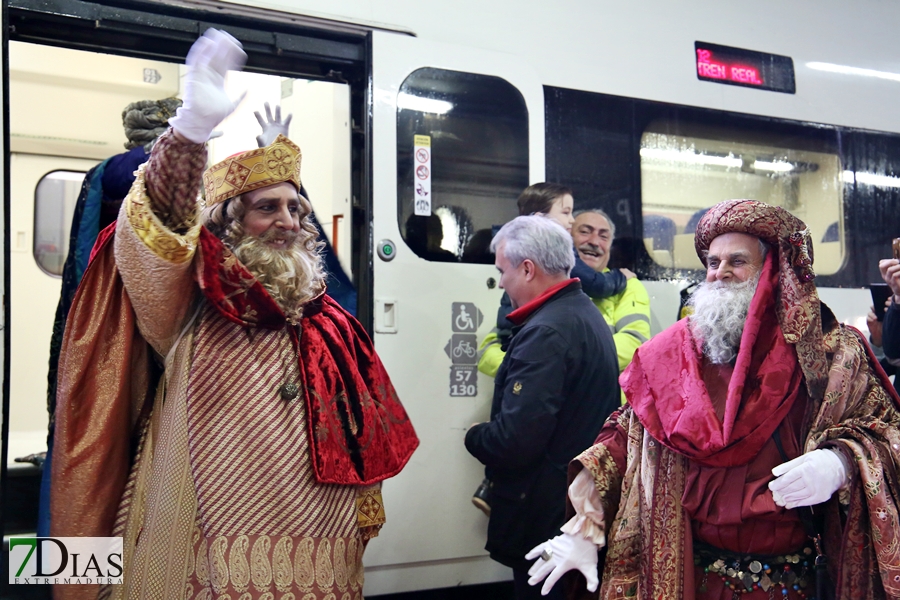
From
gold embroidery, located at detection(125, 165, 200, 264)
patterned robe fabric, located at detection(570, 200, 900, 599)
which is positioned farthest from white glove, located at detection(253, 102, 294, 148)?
patterned robe fabric, located at detection(570, 200, 900, 599)

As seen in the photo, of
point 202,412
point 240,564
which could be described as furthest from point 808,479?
point 202,412

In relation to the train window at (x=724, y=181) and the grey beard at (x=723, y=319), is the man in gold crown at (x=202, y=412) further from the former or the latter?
the train window at (x=724, y=181)

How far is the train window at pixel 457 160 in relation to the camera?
3.16 metres

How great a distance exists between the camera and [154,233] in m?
1.91

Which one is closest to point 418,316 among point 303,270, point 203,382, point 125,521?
point 303,270

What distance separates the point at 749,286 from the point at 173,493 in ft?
5.19

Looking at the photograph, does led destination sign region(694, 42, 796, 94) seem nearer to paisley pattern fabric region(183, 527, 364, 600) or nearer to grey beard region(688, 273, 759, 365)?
grey beard region(688, 273, 759, 365)

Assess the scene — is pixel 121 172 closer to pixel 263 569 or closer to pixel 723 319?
pixel 263 569

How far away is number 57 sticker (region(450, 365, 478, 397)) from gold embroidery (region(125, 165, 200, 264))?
1.44 m

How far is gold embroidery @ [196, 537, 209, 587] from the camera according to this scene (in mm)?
1979

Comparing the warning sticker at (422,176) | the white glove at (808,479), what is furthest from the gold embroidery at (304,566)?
the warning sticker at (422,176)

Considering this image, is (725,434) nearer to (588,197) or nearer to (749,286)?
(749,286)

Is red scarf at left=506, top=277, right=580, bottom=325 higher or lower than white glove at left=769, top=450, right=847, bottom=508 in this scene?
higher

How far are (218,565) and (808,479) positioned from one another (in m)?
1.39
